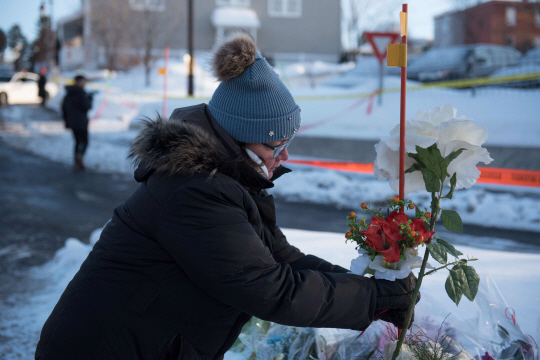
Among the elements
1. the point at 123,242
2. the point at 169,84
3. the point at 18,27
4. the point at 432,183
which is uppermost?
the point at 18,27

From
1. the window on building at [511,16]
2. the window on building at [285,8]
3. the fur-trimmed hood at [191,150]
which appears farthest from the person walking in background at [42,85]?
the window on building at [511,16]

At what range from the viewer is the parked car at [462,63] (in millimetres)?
13414

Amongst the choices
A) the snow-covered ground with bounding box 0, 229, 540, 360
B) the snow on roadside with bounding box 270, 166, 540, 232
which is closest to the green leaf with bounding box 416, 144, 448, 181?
the snow-covered ground with bounding box 0, 229, 540, 360

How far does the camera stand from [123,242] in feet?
5.33

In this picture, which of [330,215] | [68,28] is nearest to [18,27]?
[68,28]

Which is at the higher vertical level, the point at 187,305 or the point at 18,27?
the point at 18,27

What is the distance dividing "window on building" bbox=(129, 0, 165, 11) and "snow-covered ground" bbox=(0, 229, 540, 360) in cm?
2271

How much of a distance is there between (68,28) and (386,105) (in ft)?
104

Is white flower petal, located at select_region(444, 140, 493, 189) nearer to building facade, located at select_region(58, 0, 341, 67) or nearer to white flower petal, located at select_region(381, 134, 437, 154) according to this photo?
white flower petal, located at select_region(381, 134, 437, 154)

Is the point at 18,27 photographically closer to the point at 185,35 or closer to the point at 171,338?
the point at 185,35

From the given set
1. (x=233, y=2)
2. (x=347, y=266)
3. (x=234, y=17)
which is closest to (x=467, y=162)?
(x=347, y=266)

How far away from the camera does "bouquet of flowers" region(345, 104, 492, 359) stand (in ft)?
5.08

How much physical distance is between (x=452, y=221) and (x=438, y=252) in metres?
0.12

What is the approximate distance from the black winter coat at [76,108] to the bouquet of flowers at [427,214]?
898cm
